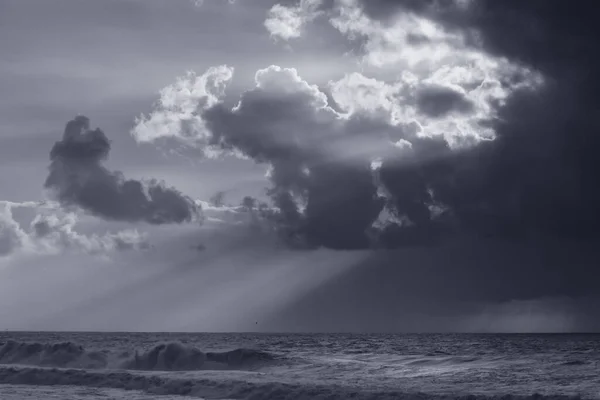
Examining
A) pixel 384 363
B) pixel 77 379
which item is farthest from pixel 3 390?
pixel 384 363

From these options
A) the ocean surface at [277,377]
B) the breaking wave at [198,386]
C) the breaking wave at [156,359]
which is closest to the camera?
the breaking wave at [198,386]

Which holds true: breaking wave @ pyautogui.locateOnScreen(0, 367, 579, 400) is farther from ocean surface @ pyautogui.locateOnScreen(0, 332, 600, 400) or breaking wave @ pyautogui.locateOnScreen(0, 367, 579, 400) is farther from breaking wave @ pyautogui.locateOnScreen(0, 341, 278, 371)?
breaking wave @ pyautogui.locateOnScreen(0, 341, 278, 371)

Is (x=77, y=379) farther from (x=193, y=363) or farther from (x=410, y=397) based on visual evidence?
(x=410, y=397)

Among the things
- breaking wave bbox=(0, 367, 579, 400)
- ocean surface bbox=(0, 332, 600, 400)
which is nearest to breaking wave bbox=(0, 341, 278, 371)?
ocean surface bbox=(0, 332, 600, 400)

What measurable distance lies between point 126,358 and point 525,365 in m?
27.8

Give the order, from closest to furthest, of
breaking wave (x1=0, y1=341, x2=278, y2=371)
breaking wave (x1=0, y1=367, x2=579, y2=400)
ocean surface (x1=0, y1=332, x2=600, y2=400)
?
breaking wave (x1=0, y1=367, x2=579, y2=400)
ocean surface (x1=0, y1=332, x2=600, y2=400)
breaking wave (x1=0, y1=341, x2=278, y2=371)

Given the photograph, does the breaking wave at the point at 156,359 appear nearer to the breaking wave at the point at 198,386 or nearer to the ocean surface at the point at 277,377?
the ocean surface at the point at 277,377

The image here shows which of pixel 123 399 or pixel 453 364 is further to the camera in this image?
pixel 453 364

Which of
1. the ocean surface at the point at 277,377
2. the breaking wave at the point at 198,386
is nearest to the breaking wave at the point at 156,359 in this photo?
the ocean surface at the point at 277,377

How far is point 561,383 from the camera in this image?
110 ft

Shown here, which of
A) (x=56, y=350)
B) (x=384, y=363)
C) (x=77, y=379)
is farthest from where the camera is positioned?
(x=56, y=350)

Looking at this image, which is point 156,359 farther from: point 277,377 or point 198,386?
point 198,386

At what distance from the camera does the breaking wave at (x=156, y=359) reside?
4950 cm

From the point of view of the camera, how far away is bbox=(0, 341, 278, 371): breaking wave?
162ft
